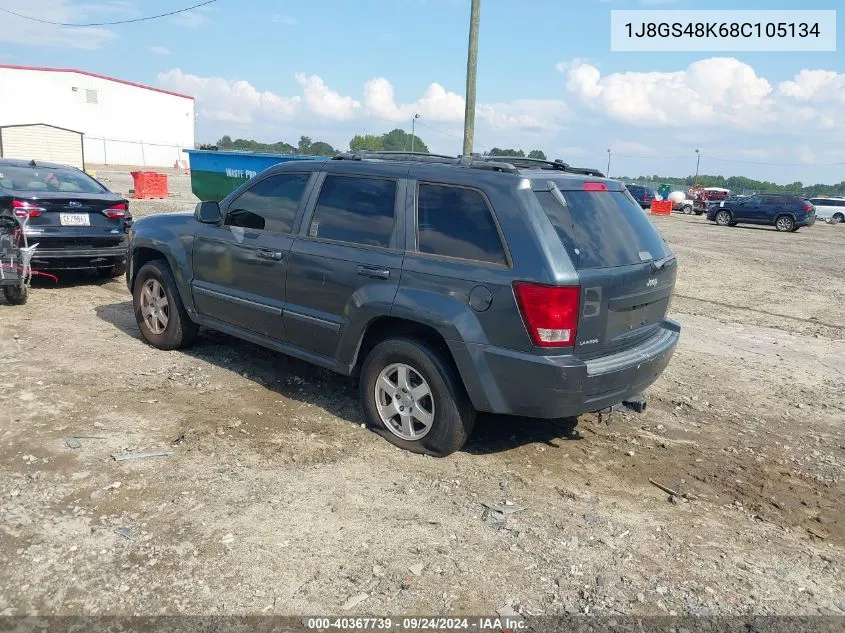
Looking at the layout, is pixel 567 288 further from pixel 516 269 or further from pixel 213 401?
pixel 213 401

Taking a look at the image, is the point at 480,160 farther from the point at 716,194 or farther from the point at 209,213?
the point at 716,194

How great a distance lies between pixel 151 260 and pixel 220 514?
3.57m

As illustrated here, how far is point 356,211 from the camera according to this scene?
4645 mm

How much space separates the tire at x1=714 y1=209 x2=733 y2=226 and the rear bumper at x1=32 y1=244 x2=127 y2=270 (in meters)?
Result: 29.0

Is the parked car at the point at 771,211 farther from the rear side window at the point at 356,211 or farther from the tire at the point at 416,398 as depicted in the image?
the tire at the point at 416,398

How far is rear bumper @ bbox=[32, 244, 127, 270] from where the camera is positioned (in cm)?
799

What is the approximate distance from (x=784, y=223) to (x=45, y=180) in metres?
29.0

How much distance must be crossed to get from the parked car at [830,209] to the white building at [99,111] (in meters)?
52.8

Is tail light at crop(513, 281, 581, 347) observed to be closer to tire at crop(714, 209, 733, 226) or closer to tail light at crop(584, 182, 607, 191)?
tail light at crop(584, 182, 607, 191)

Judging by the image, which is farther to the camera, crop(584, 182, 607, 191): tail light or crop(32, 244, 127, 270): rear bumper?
crop(32, 244, 127, 270): rear bumper

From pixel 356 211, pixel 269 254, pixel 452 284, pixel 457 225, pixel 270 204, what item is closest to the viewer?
pixel 452 284

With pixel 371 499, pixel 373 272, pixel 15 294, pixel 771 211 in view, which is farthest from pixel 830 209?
pixel 371 499

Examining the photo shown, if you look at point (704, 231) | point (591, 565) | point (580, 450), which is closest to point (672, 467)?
point (580, 450)

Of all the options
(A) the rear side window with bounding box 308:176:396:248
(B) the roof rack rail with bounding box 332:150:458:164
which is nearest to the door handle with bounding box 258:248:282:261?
(A) the rear side window with bounding box 308:176:396:248
